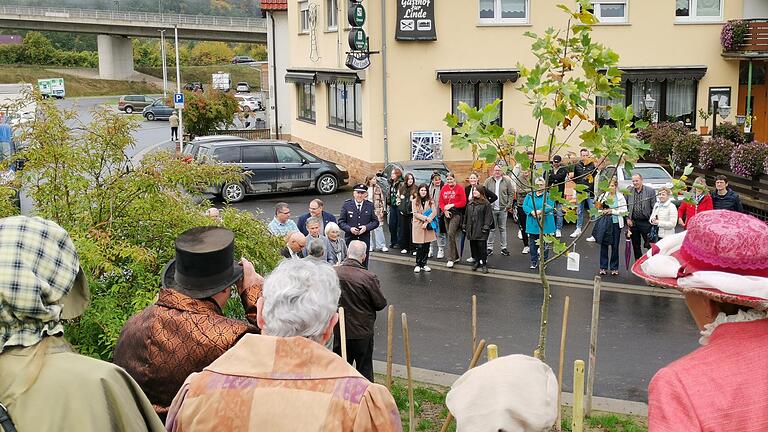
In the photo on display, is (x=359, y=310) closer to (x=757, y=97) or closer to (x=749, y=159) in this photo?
(x=749, y=159)

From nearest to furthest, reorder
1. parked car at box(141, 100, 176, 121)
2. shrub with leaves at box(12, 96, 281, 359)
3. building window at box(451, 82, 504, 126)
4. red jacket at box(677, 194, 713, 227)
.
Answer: shrub with leaves at box(12, 96, 281, 359), red jacket at box(677, 194, 713, 227), building window at box(451, 82, 504, 126), parked car at box(141, 100, 176, 121)

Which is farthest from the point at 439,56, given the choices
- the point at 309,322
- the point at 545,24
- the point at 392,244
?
the point at 309,322

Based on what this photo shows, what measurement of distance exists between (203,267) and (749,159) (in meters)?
16.5

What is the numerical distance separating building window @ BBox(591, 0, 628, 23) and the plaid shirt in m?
25.1

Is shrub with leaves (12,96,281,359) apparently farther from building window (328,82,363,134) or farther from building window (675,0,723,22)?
building window (675,0,723,22)

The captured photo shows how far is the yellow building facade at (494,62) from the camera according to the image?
2569cm

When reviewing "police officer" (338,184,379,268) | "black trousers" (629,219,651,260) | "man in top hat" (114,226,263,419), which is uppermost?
"man in top hat" (114,226,263,419)

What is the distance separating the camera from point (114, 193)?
6.80 metres

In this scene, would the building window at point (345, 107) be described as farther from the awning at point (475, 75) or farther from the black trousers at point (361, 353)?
the black trousers at point (361, 353)

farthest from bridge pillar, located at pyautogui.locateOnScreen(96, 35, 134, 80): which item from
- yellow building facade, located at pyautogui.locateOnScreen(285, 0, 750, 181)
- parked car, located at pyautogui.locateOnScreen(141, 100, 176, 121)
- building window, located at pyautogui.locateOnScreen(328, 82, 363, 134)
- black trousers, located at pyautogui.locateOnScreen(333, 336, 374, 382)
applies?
black trousers, located at pyautogui.locateOnScreen(333, 336, 374, 382)

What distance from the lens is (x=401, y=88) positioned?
25.8 m

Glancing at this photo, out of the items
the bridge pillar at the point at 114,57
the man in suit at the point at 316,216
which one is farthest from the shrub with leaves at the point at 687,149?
the bridge pillar at the point at 114,57

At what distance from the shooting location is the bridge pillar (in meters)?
89.9

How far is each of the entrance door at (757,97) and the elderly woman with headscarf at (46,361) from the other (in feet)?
91.0
